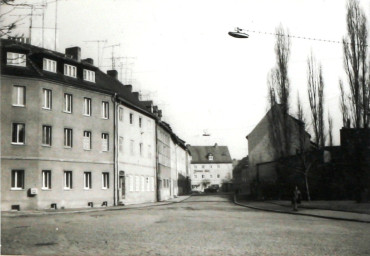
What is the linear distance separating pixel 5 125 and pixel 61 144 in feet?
14.5

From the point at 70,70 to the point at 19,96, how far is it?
230 inches

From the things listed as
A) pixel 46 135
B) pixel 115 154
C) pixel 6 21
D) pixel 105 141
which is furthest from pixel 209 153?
pixel 6 21

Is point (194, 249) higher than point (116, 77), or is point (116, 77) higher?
point (116, 77)

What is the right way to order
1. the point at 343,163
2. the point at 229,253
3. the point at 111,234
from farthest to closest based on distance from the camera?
the point at 343,163, the point at 111,234, the point at 229,253

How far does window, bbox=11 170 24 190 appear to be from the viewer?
28.4m

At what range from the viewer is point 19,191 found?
28.3m

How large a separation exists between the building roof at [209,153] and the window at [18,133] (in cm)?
9809

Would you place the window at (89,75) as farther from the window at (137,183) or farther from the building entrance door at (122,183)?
the window at (137,183)

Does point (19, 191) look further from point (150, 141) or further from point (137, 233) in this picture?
point (150, 141)

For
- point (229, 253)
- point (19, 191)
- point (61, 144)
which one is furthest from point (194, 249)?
point (61, 144)

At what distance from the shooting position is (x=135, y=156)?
137ft

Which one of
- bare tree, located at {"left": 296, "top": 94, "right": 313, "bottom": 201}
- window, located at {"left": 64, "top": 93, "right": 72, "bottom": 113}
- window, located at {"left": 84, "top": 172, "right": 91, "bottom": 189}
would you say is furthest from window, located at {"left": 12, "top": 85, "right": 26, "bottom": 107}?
bare tree, located at {"left": 296, "top": 94, "right": 313, "bottom": 201}

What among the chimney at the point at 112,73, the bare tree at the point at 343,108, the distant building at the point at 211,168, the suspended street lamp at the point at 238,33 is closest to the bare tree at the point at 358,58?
the bare tree at the point at 343,108

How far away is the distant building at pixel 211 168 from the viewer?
124m
